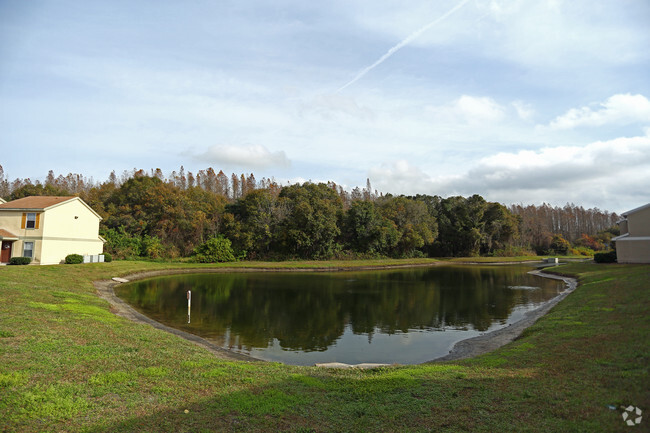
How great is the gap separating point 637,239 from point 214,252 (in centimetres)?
5135

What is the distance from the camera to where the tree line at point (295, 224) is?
56375 millimetres

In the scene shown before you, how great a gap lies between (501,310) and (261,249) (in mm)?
44431

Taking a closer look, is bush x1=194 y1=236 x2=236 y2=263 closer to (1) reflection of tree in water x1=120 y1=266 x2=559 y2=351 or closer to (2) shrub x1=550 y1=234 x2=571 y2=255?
(1) reflection of tree in water x1=120 y1=266 x2=559 y2=351

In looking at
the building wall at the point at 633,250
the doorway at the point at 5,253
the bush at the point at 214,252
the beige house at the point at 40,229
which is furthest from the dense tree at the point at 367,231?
the doorway at the point at 5,253

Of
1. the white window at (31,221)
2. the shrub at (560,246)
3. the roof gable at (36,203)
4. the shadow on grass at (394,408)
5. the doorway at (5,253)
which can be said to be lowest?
the shadow on grass at (394,408)

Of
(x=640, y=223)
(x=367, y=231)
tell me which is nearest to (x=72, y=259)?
(x=367, y=231)

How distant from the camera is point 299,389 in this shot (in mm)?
7355

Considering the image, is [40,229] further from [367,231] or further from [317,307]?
Answer: [367,231]

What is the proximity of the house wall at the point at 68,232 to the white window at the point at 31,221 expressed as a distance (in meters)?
0.89

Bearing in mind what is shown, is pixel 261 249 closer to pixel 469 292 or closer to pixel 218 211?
pixel 218 211

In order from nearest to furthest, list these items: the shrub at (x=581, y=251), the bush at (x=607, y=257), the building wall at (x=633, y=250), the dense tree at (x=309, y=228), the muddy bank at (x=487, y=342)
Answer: the muddy bank at (x=487, y=342) → the building wall at (x=633, y=250) → the bush at (x=607, y=257) → the dense tree at (x=309, y=228) → the shrub at (x=581, y=251)

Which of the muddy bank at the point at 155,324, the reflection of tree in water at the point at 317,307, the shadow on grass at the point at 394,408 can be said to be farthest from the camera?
the reflection of tree in water at the point at 317,307

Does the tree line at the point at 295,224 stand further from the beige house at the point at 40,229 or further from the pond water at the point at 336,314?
the pond water at the point at 336,314

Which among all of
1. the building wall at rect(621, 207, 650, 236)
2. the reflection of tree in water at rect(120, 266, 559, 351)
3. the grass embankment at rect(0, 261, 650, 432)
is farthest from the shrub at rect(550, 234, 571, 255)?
the grass embankment at rect(0, 261, 650, 432)
